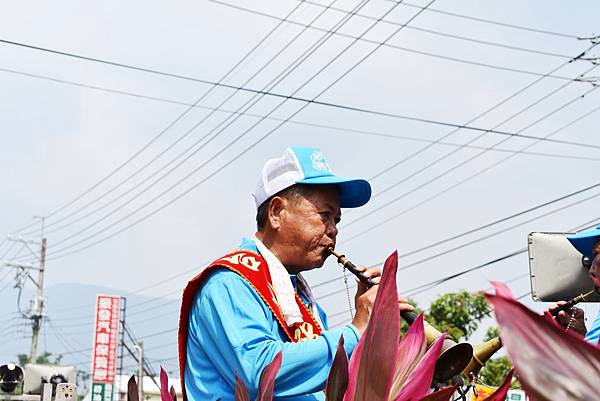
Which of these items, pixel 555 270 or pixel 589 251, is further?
pixel 555 270

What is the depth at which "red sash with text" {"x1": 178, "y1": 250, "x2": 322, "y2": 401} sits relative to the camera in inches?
89.2

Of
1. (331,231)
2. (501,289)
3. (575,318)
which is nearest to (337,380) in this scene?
(501,289)

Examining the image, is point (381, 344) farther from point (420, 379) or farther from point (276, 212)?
point (276, 212)

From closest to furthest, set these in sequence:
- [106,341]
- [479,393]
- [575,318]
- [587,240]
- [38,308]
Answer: [479,393], [587,240], [575,318], [106,341], [38,308]

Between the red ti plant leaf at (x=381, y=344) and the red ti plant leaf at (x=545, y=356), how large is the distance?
0.58 feet

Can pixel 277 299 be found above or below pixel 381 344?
above

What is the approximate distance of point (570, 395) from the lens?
1.49ft

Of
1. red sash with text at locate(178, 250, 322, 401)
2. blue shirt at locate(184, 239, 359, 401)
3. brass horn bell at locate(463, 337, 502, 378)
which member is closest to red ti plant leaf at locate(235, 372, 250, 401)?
blue shirt at locate(184, 239, 359, 401)

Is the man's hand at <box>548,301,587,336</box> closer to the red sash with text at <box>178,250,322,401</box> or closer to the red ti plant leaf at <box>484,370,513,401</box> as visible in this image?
the red sash with text at <box>178,250,322,401</box>

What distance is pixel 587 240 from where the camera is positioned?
3.35 metres

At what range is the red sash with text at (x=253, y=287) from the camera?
2.27 meters

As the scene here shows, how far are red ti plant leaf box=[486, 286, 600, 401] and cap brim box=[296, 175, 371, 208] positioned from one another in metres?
2.02

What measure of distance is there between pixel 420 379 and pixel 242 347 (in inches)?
51.9

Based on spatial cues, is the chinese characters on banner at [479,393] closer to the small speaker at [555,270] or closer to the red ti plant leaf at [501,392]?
the red ti plant leaf at [501,392]
